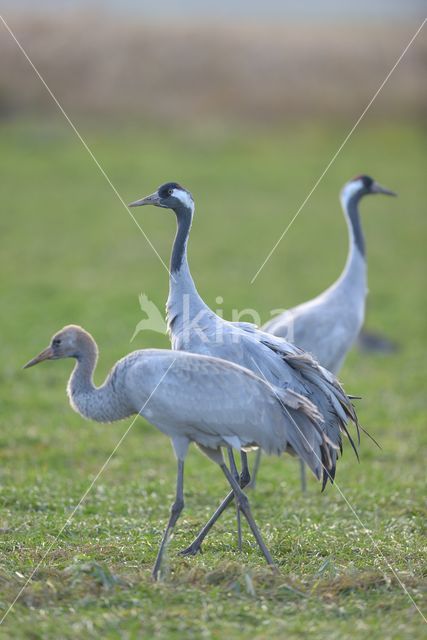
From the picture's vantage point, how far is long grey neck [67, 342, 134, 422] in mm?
5859

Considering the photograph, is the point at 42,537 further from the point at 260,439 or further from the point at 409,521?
the point at 409,521

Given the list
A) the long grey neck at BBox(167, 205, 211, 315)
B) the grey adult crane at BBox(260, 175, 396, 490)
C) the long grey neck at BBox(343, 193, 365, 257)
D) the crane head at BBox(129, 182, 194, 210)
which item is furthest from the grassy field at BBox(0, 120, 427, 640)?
the crane head at BBox(129, 182, 194, 210)

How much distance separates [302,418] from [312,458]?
24 cm

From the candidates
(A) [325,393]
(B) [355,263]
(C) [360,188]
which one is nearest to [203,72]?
(C) [360,188]

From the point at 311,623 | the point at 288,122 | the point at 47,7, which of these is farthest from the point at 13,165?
the point at 311,623

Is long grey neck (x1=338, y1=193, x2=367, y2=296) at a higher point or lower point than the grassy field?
higher

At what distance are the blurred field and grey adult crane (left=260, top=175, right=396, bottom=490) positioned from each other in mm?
19663

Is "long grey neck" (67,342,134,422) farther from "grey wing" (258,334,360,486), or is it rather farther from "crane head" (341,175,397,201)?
"crane head" (341,175,397,201)

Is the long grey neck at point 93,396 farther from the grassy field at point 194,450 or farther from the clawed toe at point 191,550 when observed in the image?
the clawed toe at point 191,550

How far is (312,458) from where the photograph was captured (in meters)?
5.80

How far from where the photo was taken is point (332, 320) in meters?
8.36

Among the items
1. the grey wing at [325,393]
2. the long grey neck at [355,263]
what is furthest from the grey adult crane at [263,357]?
the long grey neck at [355,263]

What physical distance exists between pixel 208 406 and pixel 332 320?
3054 mm

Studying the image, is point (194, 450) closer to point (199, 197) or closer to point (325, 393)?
point (325, 393)
